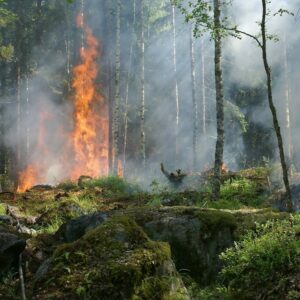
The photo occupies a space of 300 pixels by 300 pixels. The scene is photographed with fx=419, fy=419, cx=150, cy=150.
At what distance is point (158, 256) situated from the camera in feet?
15.4

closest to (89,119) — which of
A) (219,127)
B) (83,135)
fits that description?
(83,135)

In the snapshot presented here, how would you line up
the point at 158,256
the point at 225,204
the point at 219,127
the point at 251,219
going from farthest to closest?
the point at 219,127 → the point at 225,204 → the point at 251,219 → the point at 158,256

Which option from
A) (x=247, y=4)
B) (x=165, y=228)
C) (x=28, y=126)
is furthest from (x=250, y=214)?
(x=247, y=4)

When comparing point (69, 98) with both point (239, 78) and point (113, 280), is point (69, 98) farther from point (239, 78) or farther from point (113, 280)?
point (113, 280)

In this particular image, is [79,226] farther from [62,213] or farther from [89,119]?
[89,119]

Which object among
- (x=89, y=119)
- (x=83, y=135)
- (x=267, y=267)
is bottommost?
(x=267, y=267)

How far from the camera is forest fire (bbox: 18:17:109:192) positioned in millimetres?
31297

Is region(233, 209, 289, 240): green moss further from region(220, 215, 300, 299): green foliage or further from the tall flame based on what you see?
the tall flame

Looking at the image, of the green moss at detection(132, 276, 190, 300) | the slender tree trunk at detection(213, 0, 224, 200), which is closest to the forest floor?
the green moss at detection(132, 276, 190, 300)

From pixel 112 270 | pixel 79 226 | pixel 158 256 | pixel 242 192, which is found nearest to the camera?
pixel 112 270

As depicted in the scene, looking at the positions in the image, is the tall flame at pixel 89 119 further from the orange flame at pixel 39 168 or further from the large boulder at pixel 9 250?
the large boulder at pixel 9 250

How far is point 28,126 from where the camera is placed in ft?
106

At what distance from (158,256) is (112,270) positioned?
23.6 inches

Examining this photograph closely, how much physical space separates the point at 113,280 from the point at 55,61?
104 feet
